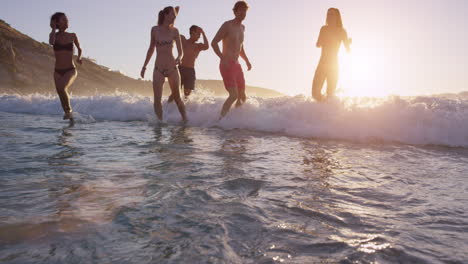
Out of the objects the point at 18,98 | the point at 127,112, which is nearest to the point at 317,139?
the point at 127,112

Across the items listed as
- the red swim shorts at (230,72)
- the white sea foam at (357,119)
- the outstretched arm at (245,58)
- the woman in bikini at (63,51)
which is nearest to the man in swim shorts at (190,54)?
the white sea foam at (357,119)

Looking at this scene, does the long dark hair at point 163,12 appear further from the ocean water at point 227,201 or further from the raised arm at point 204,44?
the ocean water at point 227,201

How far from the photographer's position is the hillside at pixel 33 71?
80.4ft

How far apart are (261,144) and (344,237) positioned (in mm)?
3049

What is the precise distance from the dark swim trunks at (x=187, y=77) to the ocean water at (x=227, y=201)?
3407mm

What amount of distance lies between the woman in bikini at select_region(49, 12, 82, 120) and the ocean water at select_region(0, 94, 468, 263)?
2.11 metres

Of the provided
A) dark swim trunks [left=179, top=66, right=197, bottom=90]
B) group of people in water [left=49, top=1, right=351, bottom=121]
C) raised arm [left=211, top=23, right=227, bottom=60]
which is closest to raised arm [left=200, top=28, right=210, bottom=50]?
dark swim trunks [left=179, top=66, right=197, bottom=90]

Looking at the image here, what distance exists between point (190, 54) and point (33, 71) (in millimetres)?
24855

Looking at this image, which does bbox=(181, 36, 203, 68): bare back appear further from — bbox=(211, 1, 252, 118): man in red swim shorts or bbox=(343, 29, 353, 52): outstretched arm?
bbox=(343, 29, 353, 52): outstretched arm

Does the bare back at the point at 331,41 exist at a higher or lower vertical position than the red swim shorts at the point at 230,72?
higher

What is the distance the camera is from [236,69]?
6.32m

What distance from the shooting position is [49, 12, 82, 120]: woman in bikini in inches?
248

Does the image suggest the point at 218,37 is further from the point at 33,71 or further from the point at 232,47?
the point at 33,71

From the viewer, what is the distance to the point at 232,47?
612cm
